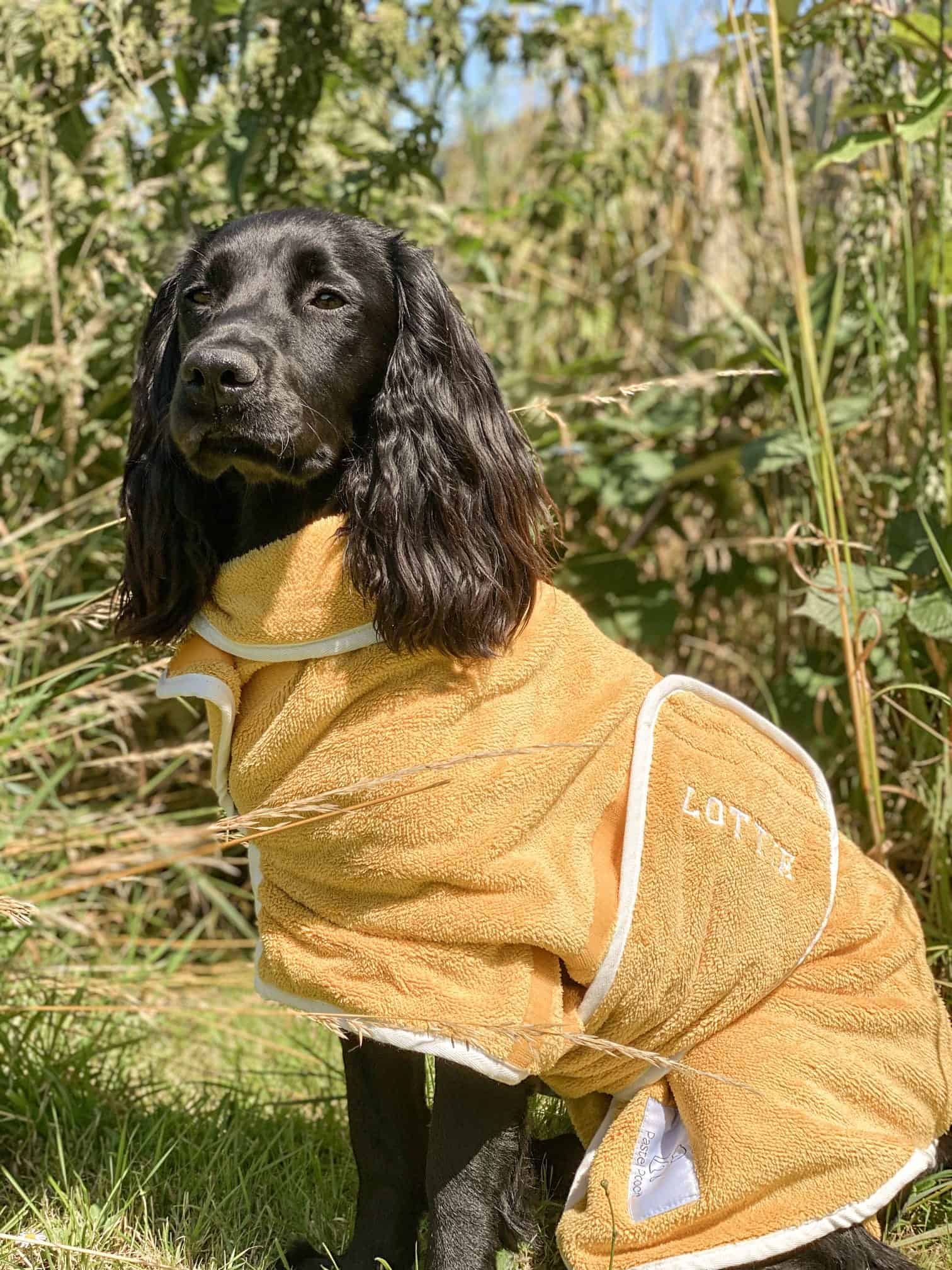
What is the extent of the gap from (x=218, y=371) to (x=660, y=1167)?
122 cm

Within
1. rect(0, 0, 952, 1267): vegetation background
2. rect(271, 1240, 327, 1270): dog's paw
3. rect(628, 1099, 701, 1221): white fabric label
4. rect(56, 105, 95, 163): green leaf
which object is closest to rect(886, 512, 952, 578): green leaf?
rect(0, 0, 952, 1267): vegetation background

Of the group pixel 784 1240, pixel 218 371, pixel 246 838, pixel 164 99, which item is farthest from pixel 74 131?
pixel 784 1240

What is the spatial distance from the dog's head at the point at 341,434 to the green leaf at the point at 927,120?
912mm

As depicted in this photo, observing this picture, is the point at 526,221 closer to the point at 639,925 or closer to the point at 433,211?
the point at 433,211

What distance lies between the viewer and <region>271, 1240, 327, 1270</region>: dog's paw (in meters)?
1.87

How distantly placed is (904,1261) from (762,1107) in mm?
280

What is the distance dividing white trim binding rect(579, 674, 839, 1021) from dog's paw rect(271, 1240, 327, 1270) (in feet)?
1.96

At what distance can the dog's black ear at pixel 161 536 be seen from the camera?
1.86 meters

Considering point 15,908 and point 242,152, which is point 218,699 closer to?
point 15,908

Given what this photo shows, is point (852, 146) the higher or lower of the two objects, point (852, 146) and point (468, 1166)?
the higher

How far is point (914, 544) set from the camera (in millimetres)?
2496

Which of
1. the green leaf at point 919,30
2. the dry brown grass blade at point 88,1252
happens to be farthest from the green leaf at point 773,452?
the dry brown grass blade at point 88,1252

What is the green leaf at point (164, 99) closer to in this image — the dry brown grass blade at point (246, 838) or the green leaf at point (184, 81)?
the green leaf at point (184, 81)

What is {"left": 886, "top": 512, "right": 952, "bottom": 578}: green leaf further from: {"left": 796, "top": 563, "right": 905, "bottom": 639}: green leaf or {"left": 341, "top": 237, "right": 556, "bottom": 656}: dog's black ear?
{"left": 341, "top": 237, "right": 556, "bottom": 656}: dog's black ear
